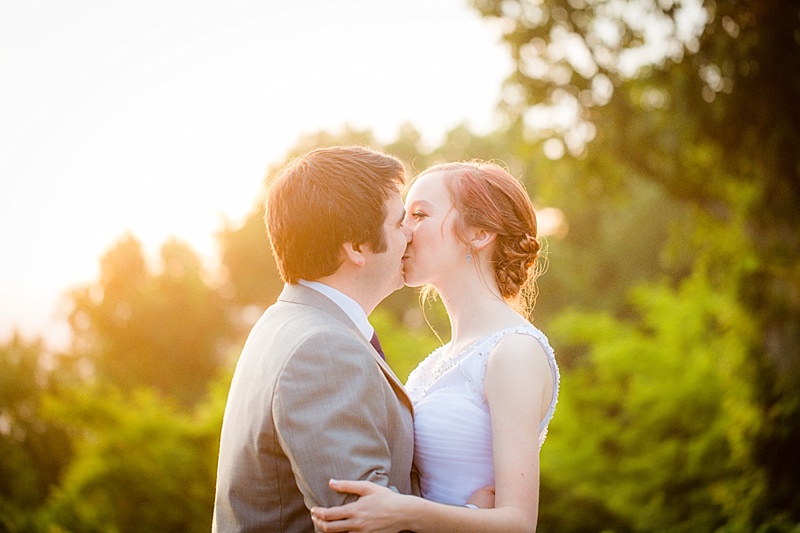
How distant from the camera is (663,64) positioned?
9336 mm

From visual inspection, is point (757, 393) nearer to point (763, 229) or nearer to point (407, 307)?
point (763, 229)

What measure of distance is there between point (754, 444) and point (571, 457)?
3.02 meters

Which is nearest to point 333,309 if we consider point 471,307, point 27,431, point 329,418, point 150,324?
point 329,418

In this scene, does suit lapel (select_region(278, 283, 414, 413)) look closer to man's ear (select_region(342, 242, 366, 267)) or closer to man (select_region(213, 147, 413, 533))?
man (select_region(213, 147, 413, 533))

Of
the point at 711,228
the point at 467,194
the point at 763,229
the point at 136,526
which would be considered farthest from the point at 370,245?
the point at 136,526

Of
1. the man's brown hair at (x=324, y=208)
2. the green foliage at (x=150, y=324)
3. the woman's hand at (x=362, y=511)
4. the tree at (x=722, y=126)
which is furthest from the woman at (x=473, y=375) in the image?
the green foliage at (x=150, y=324)

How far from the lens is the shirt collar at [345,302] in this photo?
8.57ft

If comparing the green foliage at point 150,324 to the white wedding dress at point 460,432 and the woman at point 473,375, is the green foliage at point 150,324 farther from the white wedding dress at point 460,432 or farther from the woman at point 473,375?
the white wedding dress at point 460,432

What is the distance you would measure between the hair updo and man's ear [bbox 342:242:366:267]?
22.8 inches

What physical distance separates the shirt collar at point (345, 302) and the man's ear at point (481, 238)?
0.67 m

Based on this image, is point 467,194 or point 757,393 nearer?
point 467,194

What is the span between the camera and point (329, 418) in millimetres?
2193

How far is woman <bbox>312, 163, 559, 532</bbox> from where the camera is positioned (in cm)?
244

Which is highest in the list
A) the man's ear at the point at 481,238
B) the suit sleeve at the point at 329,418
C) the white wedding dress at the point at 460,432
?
the man's ear at the point at 481,238
